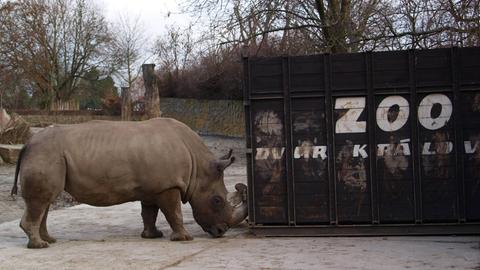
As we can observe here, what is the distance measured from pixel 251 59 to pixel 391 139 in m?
2.41

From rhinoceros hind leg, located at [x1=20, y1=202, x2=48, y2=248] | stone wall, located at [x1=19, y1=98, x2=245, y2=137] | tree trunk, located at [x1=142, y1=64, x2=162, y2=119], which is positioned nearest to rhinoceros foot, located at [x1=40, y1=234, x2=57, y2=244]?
rhinoceros hind leg, located at [x1=20, y1=202, x2=48, y2=248]

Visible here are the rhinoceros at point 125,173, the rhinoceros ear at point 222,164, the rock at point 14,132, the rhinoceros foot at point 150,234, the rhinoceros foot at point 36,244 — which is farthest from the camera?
the rock at point 14,132

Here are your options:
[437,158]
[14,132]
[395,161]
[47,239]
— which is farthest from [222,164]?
[14,132]

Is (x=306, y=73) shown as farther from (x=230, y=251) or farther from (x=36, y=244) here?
(x=36, y=244)

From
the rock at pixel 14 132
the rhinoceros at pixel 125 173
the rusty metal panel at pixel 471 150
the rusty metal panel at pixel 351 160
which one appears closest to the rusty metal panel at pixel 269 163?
the rhinoceros at pixel 125 173

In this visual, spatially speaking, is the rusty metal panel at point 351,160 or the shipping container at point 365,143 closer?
the shipping container at point 365,143

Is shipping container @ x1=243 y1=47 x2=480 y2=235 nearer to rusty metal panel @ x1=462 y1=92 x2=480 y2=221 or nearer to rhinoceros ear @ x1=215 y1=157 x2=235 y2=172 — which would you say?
rusty metal panel @ x1=462 y1=92 x2=480 y2=221

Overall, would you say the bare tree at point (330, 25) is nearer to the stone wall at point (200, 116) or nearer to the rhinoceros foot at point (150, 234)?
the rhinoceros foot at point (150, 234)

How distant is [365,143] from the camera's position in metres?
10.1

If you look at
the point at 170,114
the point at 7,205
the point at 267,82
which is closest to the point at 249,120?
the point at 267,82

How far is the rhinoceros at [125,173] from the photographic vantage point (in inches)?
383

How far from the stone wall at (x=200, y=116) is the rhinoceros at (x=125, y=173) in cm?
3135

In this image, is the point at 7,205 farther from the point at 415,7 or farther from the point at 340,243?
the point at 415,7

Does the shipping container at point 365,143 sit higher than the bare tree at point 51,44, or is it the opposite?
the bare tree at point 51,44
